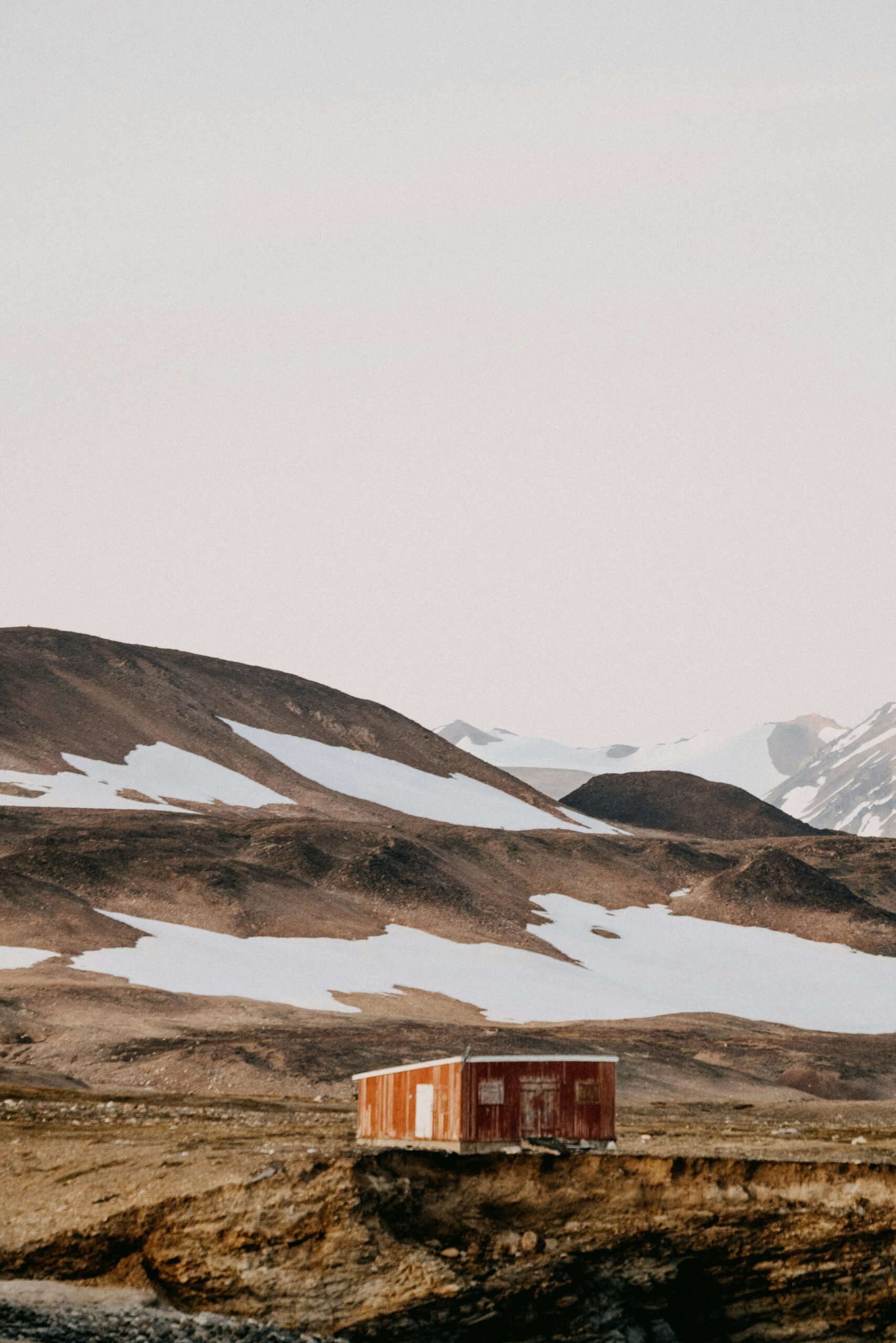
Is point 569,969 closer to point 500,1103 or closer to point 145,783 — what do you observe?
point 145,783

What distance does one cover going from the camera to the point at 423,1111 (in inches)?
1102

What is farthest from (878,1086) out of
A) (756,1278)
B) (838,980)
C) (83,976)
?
(756,1278)

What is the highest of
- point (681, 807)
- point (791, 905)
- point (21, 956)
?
point (681, 807)

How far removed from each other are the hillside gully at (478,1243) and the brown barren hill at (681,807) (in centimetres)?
12018

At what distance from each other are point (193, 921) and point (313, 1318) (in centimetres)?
5348

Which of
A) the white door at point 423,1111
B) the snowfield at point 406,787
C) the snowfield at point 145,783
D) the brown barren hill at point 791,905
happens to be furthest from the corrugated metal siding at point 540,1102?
the snowfield at point 406,787

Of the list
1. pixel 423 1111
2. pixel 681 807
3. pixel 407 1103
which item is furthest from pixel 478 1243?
pixel 681 807

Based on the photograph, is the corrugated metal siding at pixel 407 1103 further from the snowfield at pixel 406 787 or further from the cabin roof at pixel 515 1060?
the snowfield at pixel 406 787

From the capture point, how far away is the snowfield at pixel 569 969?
218 ft

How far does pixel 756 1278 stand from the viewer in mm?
23922

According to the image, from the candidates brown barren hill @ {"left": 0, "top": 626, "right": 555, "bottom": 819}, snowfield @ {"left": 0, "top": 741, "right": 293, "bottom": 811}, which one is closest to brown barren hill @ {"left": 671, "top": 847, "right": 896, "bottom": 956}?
brown barren hill @ {"left": 0, "top": 626, "right": 555, "bottom": 819}

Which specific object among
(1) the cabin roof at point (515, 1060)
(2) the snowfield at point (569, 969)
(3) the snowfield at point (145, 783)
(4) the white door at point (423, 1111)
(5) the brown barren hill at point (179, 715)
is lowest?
(2) the snowfield at point (569, 969)

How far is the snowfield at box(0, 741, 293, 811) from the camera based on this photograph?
3777 inches

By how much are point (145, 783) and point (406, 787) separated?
28611 mm
